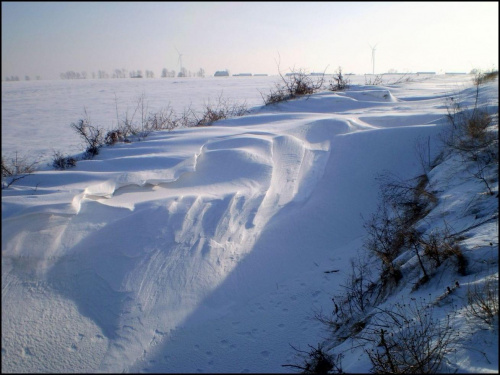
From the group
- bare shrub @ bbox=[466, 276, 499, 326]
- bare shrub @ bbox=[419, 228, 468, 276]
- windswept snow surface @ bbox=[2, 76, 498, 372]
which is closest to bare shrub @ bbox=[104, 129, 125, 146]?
windswept snow surface @ bbox=[2, 76, 498, 372]

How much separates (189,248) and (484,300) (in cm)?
277

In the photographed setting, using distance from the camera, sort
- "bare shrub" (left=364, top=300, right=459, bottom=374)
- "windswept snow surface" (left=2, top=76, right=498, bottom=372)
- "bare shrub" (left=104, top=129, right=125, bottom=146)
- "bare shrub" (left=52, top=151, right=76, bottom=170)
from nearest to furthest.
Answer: "bare shrub" (left=364, top=300, right=459, bottom=374) < "windswept snow surface" (left=2, top=76, right=498, bottom=372) < "bare shrub" (left=52, top=151, right=76, bottom=170) < "bare shrub" (left=104, top=129, right=125, bottom=146)

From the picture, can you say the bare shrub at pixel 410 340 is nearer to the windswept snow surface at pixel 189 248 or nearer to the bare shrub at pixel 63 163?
the windswept snow surface at pixel 189 248

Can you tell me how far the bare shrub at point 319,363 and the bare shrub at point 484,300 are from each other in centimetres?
93

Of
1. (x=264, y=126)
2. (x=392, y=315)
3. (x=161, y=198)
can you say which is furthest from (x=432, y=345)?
(x=264, y=126)

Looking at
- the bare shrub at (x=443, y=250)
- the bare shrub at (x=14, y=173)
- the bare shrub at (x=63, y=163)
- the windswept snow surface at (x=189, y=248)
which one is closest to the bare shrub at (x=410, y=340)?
the windswept snow surface at (x=189, y=248)

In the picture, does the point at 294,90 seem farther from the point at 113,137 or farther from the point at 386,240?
the point at 386,240

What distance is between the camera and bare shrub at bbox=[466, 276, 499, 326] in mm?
2092

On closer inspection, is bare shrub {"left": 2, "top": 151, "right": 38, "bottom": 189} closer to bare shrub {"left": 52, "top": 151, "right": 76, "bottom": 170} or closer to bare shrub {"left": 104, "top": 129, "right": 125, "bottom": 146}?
bare shrub {"left": 52, "top": 151, "right": 76, "bottom": 170}

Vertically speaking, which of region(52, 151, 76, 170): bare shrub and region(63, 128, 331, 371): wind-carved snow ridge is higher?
region(52, 151, 76, 170): bare shrub

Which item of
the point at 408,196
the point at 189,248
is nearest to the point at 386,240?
the point at 408,196

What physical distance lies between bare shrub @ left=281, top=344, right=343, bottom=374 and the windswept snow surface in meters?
0.12

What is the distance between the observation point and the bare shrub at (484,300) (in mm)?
2092

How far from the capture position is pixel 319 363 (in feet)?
8.50
